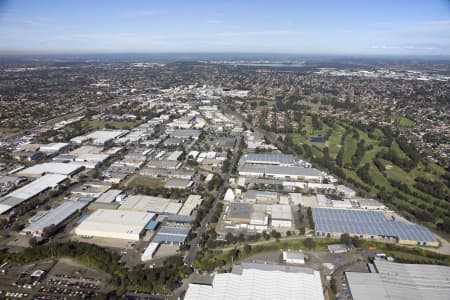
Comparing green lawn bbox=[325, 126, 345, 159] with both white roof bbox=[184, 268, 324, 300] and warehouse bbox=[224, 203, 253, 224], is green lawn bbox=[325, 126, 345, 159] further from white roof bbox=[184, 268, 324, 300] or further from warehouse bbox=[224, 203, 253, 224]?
white roof bbox=[184, 268, 324, 300]

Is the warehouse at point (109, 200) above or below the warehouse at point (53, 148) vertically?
below

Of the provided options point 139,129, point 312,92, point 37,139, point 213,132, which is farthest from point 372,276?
point 312,92

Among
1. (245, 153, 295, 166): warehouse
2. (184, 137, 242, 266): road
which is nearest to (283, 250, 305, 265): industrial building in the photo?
(184, 137, 242, 266): road

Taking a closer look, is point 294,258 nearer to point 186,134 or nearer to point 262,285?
point 262,285

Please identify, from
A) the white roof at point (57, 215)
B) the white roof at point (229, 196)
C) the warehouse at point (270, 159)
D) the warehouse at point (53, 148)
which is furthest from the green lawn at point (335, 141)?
the warehouse at point (53, 148)

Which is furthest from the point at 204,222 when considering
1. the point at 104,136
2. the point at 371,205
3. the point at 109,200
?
the point at 104,136

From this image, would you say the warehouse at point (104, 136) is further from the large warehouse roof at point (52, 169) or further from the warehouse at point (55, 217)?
the warehouse at point (55, 217)

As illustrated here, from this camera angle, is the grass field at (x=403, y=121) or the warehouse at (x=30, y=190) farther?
the grass field at (x=403, y=121)
